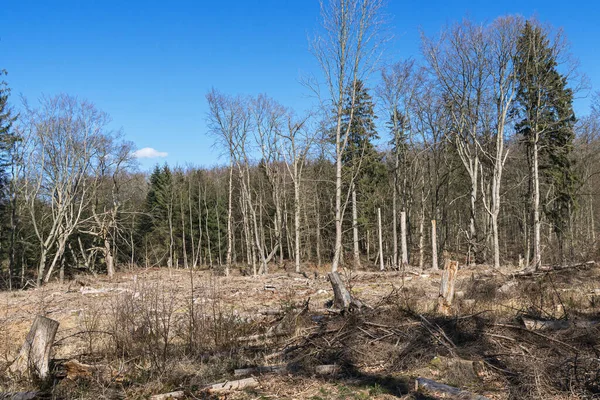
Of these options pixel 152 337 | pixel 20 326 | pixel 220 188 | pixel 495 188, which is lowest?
pixel 20 326

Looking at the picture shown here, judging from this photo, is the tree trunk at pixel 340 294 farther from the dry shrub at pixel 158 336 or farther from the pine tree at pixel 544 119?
the pine tree at pixel 544 119

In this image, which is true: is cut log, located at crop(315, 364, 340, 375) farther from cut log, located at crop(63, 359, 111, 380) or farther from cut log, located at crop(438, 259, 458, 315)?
cut log, located at crop(438, 259, 458, 315)

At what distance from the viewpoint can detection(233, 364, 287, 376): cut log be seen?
5.32 m

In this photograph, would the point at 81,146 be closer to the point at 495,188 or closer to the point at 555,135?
the point at 495,188

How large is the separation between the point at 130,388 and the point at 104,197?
29330mm

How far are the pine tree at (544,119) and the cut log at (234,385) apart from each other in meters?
12.7

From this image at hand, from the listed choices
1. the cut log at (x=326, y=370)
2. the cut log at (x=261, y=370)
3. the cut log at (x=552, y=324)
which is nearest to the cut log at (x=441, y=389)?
the cut log at (x=326, y=370)

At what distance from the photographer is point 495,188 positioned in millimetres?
18281

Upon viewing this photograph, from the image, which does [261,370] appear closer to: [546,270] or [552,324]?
[552,324]

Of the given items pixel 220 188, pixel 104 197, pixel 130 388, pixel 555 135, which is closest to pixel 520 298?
pixel 130 388

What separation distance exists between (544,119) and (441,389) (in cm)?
1977

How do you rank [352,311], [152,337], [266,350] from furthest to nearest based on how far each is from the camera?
[352,311]
[266,350]
[152,337]

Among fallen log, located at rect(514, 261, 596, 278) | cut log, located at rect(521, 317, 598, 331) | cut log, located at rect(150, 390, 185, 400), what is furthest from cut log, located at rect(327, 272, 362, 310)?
fallen log, located at rect(514, 261, 596, 278)

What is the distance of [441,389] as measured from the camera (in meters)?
4.34
